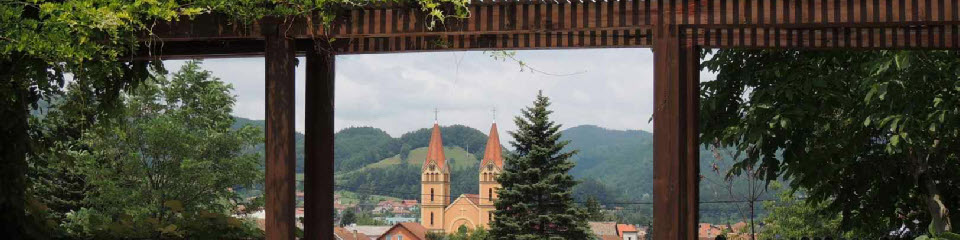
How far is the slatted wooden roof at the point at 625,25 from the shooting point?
572 cm

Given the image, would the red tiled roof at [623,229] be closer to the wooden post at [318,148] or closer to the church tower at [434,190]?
the church tower at [434,190]

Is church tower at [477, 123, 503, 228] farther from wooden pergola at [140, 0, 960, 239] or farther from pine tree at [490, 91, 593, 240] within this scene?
wooden pergola at [140, 0, 960, 239]

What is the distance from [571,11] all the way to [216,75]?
108ft

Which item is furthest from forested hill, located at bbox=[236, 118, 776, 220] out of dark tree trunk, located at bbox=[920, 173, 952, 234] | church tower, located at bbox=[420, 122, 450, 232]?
dark tree trunk, located at bbox=[920, 173, 952, 234]

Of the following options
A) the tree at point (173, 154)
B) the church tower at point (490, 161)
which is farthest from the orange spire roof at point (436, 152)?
the tree at point (173, 154)

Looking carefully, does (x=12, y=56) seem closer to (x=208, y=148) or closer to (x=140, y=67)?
(x=140, y=67)

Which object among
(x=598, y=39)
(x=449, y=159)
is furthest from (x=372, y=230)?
(x=598, y=39)

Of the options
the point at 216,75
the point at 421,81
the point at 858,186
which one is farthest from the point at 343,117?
the point at 858,186

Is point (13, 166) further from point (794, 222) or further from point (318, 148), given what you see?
point (794, 222)

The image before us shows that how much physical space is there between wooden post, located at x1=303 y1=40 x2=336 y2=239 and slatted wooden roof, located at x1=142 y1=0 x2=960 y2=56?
0.23 m

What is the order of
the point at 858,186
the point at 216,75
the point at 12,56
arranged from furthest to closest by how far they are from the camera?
the point at 216,75 → the point at 858,186 → the point at 12,56

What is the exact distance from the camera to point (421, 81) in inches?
5989

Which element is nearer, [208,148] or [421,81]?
[208,148]

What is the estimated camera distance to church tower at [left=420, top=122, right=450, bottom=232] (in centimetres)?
12715
